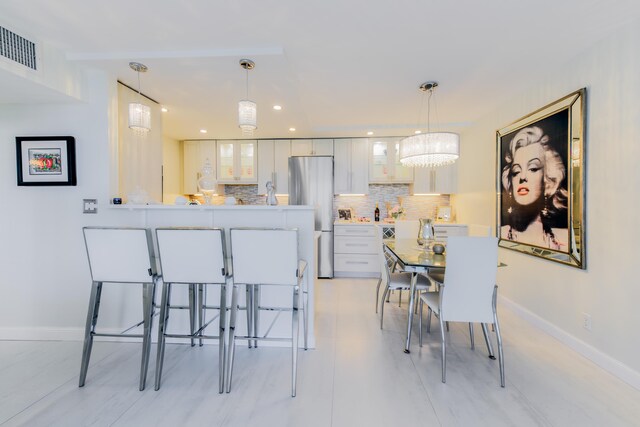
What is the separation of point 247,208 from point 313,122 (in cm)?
227

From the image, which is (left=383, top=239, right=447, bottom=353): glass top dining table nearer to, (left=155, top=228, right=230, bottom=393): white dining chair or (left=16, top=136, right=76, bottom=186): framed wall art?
(left=155, top=228, right=230, bottom=393): white dining chair

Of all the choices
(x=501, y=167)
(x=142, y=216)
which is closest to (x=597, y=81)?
(x=501, y=167)

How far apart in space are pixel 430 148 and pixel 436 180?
2.08 meters

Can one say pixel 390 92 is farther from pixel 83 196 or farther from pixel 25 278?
pixel 25 278

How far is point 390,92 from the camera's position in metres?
2.90

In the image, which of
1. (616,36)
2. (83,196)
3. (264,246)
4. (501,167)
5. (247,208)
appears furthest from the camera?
(501,167)

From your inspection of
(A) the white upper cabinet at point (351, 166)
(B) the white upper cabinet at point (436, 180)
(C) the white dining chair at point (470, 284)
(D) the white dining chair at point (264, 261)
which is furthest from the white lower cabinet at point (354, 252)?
(D) the white dining chair at point (264, 261)

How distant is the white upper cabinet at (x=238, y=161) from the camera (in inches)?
184

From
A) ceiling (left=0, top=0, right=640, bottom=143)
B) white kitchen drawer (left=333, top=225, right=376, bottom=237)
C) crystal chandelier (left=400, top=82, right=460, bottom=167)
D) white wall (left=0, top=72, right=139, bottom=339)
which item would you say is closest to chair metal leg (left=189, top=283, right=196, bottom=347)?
white wall (left=0, top=72, right=139, bottom=339)

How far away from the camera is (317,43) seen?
2.02 meters

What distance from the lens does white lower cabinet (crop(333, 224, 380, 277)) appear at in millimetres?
4328

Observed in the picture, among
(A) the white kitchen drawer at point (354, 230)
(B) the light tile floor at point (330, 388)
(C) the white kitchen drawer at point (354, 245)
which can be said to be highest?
(A) the white kitchen drawer at point (354, 230)

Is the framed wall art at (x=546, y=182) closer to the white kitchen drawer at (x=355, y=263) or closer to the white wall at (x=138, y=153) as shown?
the white kitchen drawer at (x=355, y=263)

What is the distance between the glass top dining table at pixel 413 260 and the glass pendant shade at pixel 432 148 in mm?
902
